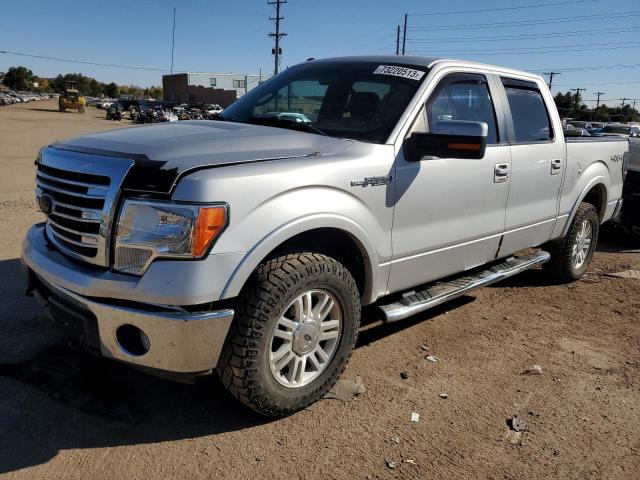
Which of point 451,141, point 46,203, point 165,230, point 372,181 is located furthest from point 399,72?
point 46,203

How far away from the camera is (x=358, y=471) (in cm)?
262

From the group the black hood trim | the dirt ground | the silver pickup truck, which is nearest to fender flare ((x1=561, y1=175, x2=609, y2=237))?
the silver pickup truck

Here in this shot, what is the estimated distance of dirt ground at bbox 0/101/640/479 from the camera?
2.65 m

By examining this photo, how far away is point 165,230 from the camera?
2439 millimetres

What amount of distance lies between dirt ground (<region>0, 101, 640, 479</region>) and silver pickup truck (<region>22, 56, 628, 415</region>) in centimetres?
32

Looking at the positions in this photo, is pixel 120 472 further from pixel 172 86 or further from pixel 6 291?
pixel 172 86

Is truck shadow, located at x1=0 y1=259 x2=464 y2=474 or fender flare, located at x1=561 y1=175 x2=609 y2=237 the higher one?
fender flare, located at x1=561 y1=175 x2=609 y2=237

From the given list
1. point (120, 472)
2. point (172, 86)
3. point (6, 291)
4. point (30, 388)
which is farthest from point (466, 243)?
point (172, 86)

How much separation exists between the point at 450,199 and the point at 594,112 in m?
99.4

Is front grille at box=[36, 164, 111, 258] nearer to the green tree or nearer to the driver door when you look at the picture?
the driver door

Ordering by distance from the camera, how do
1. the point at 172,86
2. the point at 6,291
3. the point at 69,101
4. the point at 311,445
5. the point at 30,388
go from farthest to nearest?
the point at 172,86 < the point at 69,101 < the point at 6,291 < the point at 30,388 < the point at 311,445

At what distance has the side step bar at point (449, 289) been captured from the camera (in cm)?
348

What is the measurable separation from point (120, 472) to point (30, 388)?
39.0 inches

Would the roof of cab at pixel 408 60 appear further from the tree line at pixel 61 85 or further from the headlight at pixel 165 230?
the tree line at pixel 61 85
